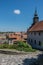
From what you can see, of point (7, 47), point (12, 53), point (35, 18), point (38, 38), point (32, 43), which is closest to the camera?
point (12, 53)

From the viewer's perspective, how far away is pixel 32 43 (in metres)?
42.4

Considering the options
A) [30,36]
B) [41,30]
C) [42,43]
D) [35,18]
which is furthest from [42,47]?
[35,18]

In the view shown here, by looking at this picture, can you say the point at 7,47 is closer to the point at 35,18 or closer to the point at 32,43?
the point at 32,43

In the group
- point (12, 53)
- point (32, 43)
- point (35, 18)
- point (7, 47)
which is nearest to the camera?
point (12, 53)

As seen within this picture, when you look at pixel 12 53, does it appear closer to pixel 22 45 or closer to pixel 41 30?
pixel 22 45

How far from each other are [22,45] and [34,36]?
590 centimetres

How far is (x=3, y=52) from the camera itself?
104 feet

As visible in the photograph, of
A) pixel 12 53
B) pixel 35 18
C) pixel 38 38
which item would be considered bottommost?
pixel 12 53

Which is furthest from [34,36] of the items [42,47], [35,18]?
[35,18]

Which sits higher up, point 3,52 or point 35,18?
point 35,18

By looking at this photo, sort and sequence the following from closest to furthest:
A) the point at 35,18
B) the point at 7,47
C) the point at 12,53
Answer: the point at 12,53 → the point at 7,47 → the point at 35,18

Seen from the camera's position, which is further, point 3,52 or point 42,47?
point 42,47

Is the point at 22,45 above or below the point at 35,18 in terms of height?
below

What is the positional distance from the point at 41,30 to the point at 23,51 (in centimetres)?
801
